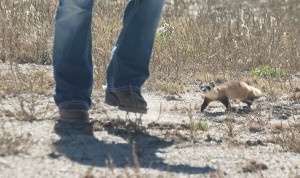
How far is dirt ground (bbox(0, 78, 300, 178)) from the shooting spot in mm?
4488

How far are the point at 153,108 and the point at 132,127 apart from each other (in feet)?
4.00

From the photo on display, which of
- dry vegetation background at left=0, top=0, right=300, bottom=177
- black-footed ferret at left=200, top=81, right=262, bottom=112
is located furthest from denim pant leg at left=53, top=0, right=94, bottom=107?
black-footed ferret at left=200, top=81, right=262, bottom=112

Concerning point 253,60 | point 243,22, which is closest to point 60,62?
point 253,60

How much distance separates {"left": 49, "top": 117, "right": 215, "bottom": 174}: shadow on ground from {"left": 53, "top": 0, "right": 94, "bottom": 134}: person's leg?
211 mm

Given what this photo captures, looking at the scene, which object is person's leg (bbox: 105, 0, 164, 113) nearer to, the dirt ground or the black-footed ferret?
the dirt ground

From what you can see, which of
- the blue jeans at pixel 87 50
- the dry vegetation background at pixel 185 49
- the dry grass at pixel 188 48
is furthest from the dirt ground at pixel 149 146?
the dry grass at pixel 188 48

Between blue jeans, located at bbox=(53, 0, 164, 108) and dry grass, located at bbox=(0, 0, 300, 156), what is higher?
dry grass, located at bbox=(0, 0, 300, 156)

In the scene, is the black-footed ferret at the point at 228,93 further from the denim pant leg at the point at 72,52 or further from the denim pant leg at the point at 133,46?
the denim pant leg at the point at 72,52

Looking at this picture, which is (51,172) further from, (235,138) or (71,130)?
(235,138)

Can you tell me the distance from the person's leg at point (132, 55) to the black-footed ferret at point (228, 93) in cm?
138

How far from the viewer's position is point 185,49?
28.9 feet

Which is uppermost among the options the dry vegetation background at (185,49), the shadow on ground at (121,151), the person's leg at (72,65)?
the dry vegetation background at (185,49)

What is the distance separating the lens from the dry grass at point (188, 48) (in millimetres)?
7820

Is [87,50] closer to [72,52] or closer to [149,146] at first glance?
[72,52]
